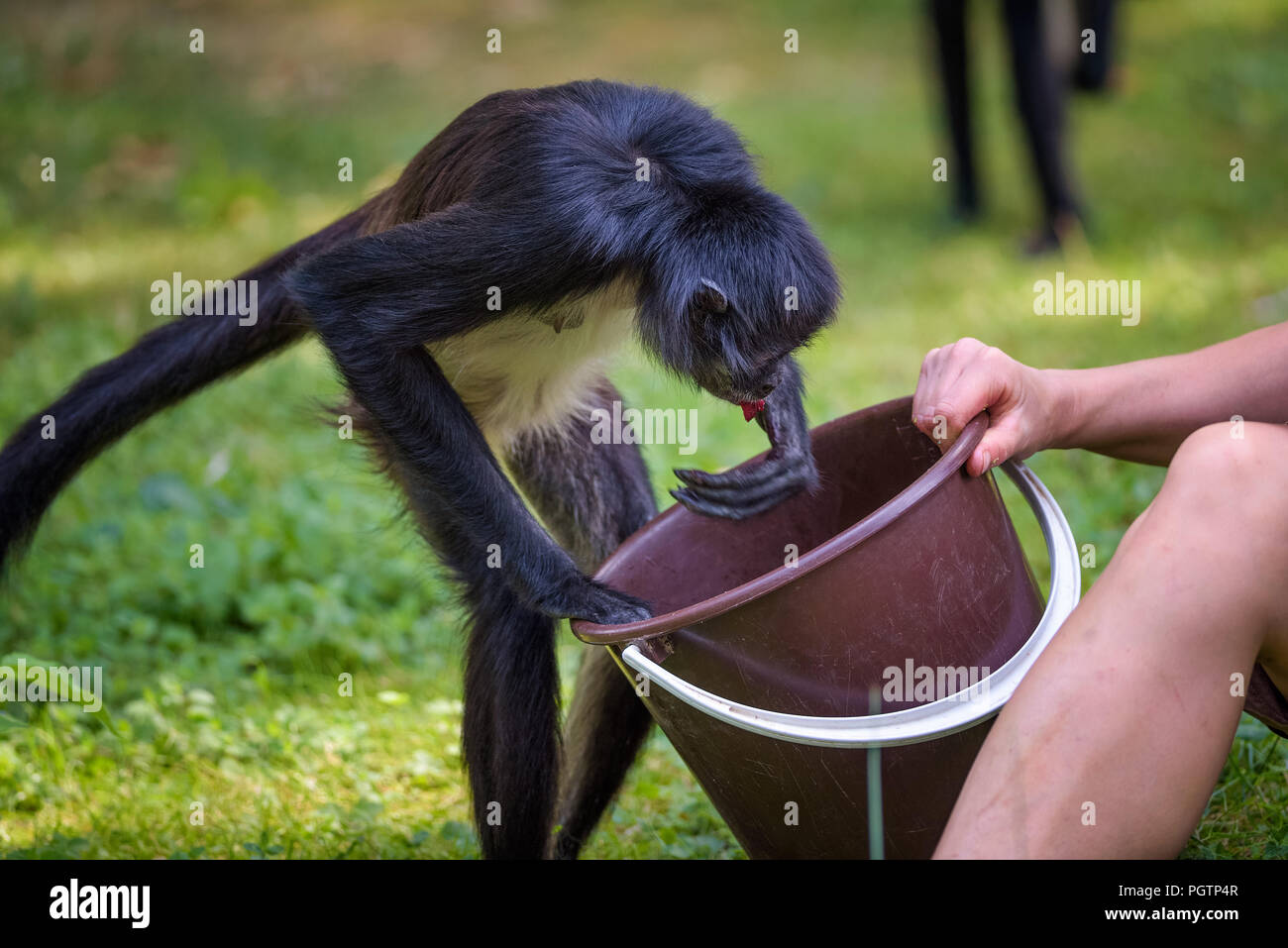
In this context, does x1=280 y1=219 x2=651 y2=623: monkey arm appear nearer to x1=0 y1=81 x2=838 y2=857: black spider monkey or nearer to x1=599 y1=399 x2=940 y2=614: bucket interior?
x1=0 y1=81 x2=838 y2=857: black spider monkey

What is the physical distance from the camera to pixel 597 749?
10.3 ft

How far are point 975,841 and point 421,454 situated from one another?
141 centimetres

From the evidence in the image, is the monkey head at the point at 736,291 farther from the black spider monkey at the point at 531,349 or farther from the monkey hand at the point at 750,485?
the monkey hand at the point at 750,485

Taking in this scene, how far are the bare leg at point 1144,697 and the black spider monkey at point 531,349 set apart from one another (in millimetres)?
898

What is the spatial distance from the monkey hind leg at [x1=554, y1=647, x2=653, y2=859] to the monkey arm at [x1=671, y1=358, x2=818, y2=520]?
22.7 inches

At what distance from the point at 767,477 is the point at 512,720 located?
30.3 inches

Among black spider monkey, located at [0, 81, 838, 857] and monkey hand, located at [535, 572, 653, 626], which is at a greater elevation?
black spider monkey, located at [0, 81, 838, 857]

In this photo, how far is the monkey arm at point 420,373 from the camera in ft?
8.60

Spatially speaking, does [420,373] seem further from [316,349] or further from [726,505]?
[316,349]

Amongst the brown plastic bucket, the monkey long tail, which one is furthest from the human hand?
the monkey long tail

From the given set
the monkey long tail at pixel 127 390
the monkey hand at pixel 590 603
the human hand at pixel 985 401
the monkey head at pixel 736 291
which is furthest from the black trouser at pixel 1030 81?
the monkey hand at pixel 590 603

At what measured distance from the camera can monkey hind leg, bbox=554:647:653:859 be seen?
123 inches

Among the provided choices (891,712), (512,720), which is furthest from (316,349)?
(891,712)

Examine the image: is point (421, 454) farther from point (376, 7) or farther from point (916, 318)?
point (376, 7)
